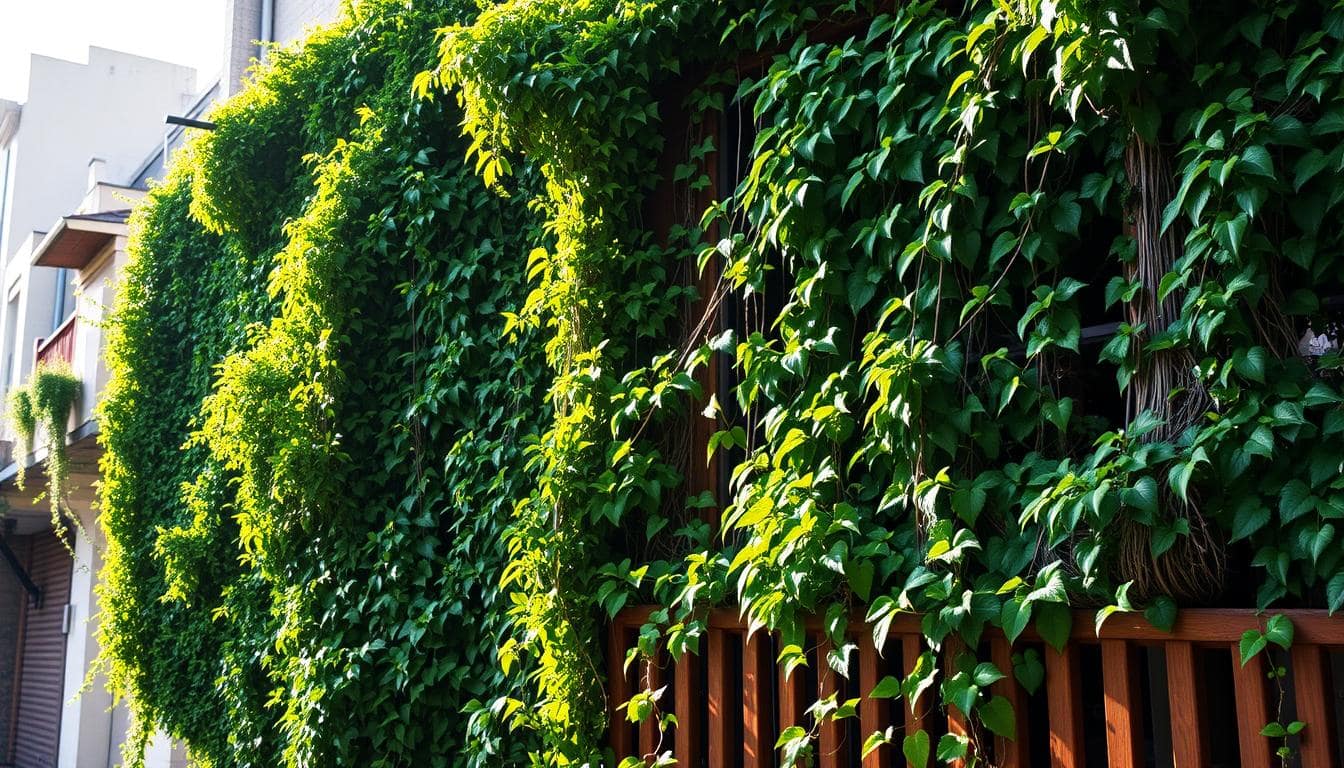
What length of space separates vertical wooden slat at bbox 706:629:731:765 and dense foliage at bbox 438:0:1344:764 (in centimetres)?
12

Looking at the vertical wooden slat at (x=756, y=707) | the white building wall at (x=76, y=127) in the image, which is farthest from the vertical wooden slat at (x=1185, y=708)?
the white building wall at (x=76, y=127)

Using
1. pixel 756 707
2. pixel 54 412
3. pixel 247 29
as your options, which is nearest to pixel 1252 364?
pixel 756 707

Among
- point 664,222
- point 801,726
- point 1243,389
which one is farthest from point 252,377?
point 1243,389

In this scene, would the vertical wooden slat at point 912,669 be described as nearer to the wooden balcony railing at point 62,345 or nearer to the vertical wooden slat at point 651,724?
the vertical wooden slat at point 651,724

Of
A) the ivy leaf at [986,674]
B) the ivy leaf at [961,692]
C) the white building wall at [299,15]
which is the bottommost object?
the ivy leaf at [961,692]

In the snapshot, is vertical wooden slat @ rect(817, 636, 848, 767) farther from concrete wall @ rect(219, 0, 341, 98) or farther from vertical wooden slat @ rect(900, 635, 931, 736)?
concrete wall @ rect(219, 0, 341, 98)

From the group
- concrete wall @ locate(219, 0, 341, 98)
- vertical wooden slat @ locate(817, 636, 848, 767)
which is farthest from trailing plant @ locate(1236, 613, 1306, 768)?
concrete wall @ locate(219, 0, 341, 98)

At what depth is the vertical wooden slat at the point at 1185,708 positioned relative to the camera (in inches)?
109

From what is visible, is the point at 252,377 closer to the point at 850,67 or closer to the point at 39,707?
the point at 850,67

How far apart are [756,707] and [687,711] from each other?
0.32m

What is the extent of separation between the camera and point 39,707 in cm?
1491

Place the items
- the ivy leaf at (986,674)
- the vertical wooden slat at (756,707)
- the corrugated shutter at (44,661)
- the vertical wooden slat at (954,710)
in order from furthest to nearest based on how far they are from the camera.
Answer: the corrugated shutter at (44,661) < the vertical wooden slat at (756,707) < the vertical wooden slat at (954,710) < the ivy leaf at (986,674)

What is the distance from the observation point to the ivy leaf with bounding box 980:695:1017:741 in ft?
9.92

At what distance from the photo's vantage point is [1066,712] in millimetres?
2988
